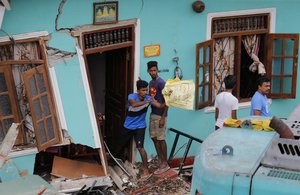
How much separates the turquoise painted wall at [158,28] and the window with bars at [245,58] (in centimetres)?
21

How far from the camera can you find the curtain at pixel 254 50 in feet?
32.3

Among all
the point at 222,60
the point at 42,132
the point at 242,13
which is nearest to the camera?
the point at 42,132

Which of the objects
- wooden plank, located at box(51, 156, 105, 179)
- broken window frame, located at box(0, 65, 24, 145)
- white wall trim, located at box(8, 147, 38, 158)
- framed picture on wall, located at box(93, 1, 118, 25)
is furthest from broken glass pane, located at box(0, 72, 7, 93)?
framed picture on wall, located at box(93, 1, 118, 25)

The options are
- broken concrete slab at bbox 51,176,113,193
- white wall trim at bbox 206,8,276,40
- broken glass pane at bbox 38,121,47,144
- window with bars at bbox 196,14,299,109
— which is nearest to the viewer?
broken glass pane at bbox 38,121,47,144

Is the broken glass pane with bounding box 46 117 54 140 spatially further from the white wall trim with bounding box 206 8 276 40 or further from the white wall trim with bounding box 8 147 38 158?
the white wall trim with bounding box 206 8 276 40

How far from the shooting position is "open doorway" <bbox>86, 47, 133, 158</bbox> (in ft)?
28.5

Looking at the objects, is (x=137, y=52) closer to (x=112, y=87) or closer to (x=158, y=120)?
(x=158, y=120)

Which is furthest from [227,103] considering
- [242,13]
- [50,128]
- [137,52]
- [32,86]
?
[32,86]

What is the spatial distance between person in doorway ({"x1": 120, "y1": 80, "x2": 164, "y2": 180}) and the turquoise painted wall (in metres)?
0.51

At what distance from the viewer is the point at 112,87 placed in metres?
9.46

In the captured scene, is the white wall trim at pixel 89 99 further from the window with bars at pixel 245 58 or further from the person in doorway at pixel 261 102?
the person in doorway at pixel 261 102

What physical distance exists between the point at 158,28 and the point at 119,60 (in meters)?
0.83

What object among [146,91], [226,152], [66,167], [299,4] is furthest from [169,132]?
[226,152]

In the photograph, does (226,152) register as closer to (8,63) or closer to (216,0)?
(8,63)
